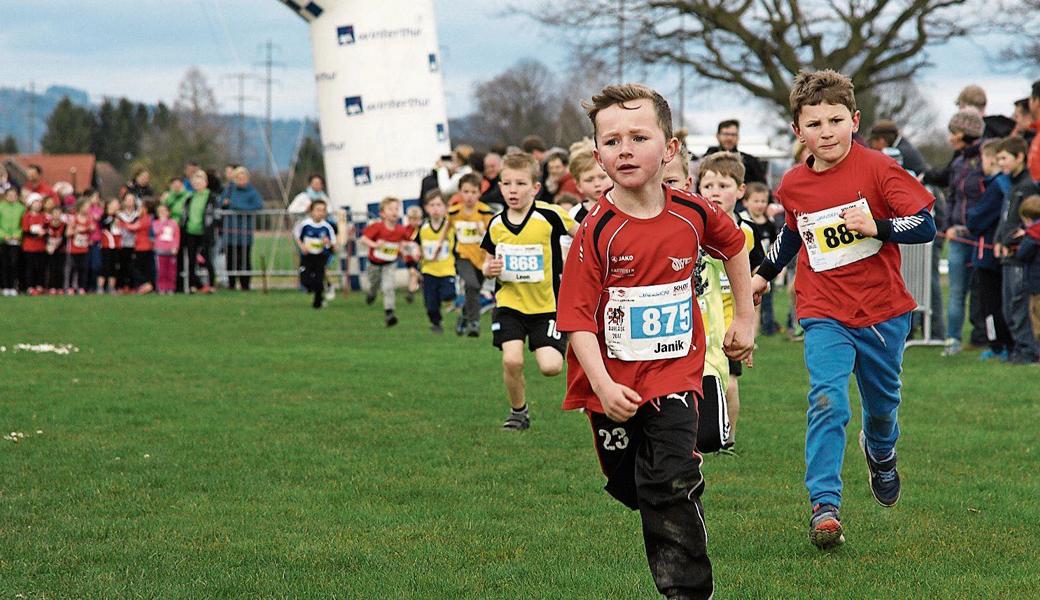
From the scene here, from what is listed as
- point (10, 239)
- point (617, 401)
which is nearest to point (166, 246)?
point (10, 239)

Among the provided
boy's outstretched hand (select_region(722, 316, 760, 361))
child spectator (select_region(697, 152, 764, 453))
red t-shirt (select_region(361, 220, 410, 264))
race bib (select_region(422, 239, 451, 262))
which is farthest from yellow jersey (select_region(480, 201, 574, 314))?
red t-shirt (select_region(361, 220, 410, 264))

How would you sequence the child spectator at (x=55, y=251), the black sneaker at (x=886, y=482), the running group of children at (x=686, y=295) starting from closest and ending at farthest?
the running group of children at (x=686, y=295) → the black sneaker at (x=886, y=482) → the child spectator at (x=55, y=251)

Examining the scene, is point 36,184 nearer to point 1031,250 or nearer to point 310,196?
point 310,196

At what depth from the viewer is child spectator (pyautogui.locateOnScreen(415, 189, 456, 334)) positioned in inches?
706

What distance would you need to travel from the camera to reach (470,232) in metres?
16.7

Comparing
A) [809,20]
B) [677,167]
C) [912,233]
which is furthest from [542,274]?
→ [809,20]

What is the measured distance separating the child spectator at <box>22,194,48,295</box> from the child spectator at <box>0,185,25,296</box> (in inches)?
6.0

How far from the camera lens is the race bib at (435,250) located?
18.0 m

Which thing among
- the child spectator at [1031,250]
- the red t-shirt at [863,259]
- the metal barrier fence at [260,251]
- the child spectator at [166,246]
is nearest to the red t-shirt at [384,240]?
the metal barrier fence at [260,251]

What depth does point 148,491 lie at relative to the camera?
7375 mm

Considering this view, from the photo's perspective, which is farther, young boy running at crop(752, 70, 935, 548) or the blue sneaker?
the blue sneaker

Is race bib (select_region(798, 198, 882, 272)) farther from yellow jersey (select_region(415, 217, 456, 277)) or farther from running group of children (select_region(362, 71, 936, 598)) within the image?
yellow jersey (select_region(415, 217, 456, 277))

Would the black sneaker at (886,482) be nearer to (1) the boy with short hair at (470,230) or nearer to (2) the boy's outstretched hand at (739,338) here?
(2) the boy's outstretched hand at (739,338)

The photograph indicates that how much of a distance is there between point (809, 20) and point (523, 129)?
57.1 meters
